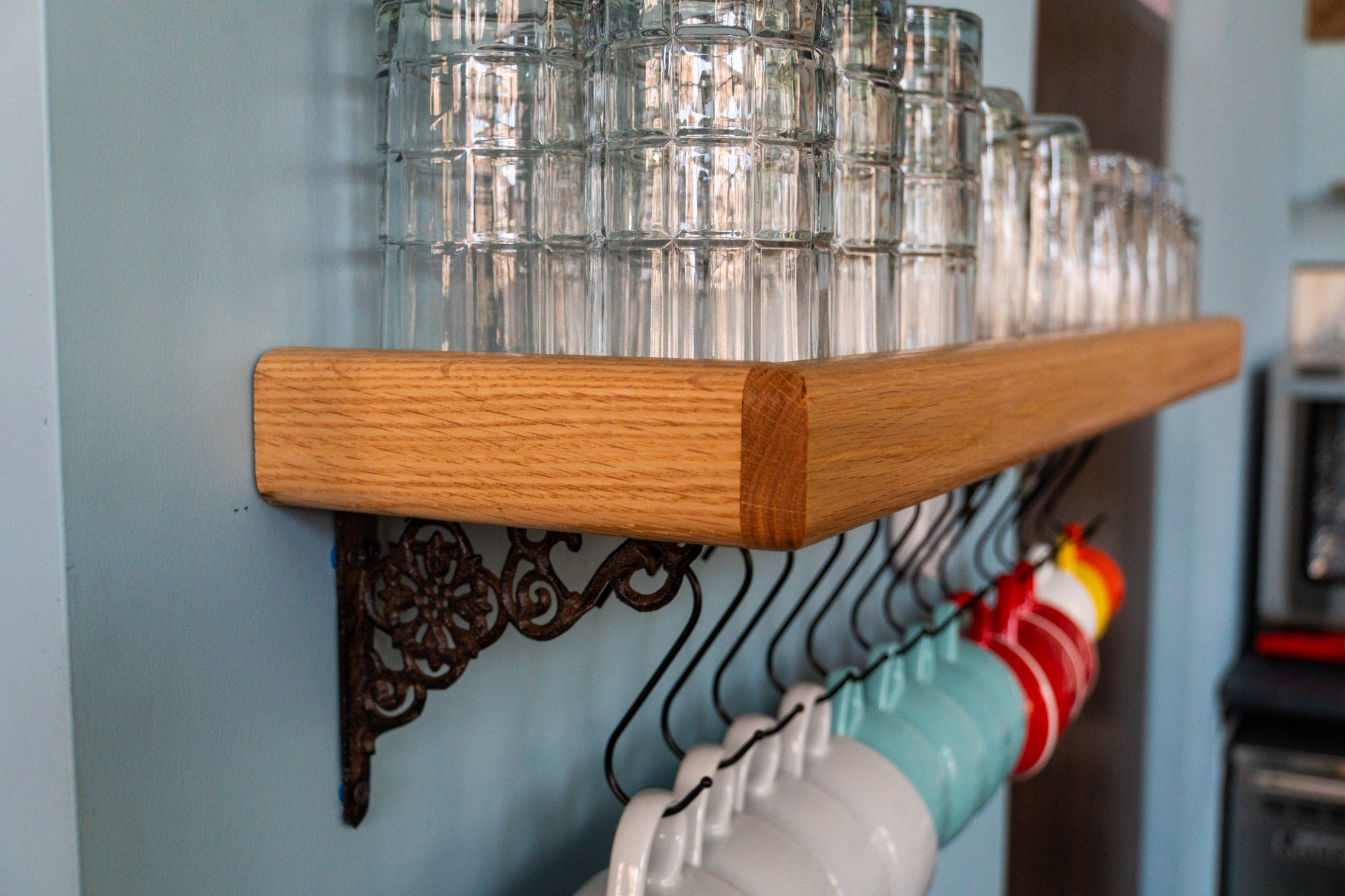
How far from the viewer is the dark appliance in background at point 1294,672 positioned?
2.21 metres

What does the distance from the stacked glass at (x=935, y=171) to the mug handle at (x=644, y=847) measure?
281 millimetres

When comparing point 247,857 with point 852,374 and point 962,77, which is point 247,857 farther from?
point 962,77

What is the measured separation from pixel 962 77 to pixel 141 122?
0.44 meters

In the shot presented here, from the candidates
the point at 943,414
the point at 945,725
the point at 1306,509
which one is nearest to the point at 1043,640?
the point at 945,725

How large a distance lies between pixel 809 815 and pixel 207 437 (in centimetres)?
40

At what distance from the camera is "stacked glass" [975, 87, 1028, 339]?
0.80 m

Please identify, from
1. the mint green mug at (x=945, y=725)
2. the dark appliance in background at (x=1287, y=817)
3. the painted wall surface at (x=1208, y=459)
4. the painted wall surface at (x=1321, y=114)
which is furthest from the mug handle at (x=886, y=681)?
the painted wall surface at (x=1321, y=114)

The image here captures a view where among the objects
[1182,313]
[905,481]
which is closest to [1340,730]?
[1182,313]

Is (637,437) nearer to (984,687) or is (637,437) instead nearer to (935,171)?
(935,171)

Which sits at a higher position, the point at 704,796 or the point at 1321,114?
the point at 1321,114

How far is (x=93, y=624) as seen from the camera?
19.4 inches

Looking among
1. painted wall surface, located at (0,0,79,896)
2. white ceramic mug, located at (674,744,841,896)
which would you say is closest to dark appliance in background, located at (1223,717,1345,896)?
white ceramic mug, located at (674,744,841,896)

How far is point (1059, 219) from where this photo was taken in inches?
37.1

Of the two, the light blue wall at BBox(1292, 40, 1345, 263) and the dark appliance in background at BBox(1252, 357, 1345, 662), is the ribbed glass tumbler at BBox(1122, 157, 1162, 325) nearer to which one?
the dark appliance in background at BBox(1252, 357, 1345, 662)
